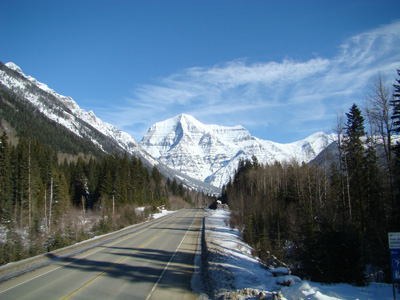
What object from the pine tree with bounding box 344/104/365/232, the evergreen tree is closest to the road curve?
the pine tree with bounding box 344/104/365/232

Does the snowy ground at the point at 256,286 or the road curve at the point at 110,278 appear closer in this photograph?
the snowy ground at the point at 256,286

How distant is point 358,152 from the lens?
2994 cm

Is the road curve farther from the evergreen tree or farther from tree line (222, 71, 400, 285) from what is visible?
the evergreen tree

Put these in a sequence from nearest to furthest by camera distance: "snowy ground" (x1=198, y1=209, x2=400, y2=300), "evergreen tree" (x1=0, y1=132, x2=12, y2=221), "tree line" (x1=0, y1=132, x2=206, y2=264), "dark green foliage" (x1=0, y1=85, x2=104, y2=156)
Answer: "snowy ground" (x1=198, y1=209, x2=400, y2=300)
"tree line" (x1=0, y1=132, x2=206, y2=264)
"evergreen tree" (x1=0, y1=132, x2=12, y2=221)
"dark green foliage" (x1=0, y1=85, x2=104, y2=156)

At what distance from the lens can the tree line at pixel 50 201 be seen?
2042 centimetres

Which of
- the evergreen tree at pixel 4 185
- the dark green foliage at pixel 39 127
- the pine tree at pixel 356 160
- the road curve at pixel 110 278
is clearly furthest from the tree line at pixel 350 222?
the dark green foliage at pixel 39 127

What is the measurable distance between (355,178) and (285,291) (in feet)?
79.5

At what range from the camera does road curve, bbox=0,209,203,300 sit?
9.94m

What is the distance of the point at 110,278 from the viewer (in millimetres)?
11922

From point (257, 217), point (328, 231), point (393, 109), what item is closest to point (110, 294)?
point (328, 231)

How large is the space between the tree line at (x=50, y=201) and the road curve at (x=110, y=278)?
380 centimetres

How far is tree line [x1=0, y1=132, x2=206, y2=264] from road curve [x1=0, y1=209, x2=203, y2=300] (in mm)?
3802

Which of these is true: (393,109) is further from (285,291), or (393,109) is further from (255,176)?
(255,176)

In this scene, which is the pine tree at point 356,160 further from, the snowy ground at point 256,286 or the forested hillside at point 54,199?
the forested hillside at point 54,199
